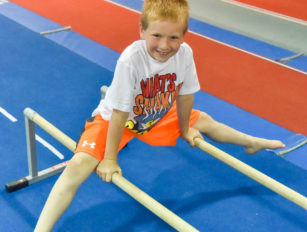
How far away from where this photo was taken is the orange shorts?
1.91 m

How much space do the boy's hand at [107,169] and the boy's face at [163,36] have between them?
502mm

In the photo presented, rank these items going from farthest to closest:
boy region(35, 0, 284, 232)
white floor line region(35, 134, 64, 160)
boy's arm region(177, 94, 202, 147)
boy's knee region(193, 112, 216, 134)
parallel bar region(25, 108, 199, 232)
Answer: white floor line region(35, 134, 64, 160)
boy's knee region(193, 112, 216, 134)
boy's arm region(177, 94, 202, 147)
boy region(35, 0, 284, 232)
parallel bar region(25, 108, 199, 232)

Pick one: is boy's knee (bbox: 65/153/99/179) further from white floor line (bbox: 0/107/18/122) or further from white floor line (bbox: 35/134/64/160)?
white floor line (bbox: 0/107/18/122)

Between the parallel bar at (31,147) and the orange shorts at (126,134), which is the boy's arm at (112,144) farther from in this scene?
the parallel bar at (31,147)

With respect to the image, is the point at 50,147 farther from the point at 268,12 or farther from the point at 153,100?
the point at 268,12

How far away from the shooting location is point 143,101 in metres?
1.92

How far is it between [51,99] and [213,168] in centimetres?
130

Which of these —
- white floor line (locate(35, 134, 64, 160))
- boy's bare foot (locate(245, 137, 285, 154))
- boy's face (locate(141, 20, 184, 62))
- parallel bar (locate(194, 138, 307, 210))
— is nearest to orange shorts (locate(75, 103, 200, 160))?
parallel bar (locate(194, 138, 307, 210))

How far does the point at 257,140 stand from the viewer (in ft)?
7.66

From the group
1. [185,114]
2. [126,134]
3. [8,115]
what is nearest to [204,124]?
[185,114]

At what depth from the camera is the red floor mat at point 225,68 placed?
10.7 feet

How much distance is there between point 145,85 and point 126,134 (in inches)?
12.5

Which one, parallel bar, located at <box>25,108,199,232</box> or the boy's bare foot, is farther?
the boy's bare foot

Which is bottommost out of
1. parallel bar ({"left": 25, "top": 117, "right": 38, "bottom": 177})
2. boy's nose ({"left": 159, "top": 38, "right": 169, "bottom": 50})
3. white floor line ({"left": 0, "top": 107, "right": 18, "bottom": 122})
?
white floor line ({"left": 0, "top": 107, "right": 18, "bottom": 122})
